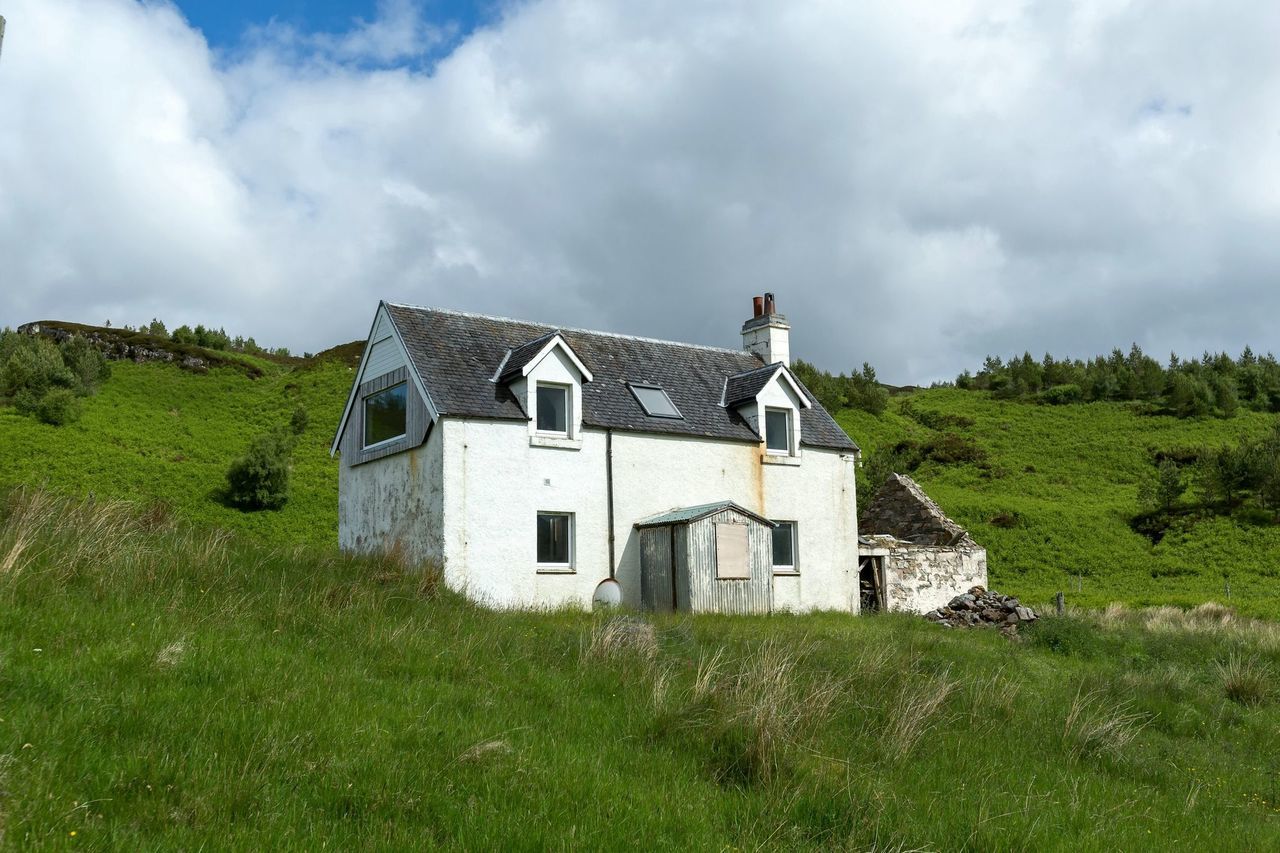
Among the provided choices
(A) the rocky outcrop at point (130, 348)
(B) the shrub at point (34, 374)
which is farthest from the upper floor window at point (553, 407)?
(A) the rocky outcrop at point (130, 348)

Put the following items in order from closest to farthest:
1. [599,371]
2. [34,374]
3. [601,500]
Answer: [601,500] → [599,371] → [34,374]

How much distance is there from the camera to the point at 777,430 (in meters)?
25.2

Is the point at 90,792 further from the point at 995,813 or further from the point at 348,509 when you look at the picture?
the point at 348,509

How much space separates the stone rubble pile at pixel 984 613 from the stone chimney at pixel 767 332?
809cm

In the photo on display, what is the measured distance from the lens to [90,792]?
5.72m

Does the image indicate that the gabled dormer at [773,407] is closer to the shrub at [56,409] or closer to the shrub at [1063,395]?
the shrub at [56,409]

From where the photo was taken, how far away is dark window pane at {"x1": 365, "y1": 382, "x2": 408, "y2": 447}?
853 inches

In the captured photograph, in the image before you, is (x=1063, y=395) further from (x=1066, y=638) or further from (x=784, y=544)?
(x=1066, y=638)

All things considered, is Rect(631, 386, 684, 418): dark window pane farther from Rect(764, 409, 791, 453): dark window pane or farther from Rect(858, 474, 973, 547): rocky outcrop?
Rect(858, 474, 973, 547): rocky outcrop

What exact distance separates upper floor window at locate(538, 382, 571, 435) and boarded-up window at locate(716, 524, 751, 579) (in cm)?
413

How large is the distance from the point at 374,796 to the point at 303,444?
1921 inches

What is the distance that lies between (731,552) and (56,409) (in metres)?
40.0

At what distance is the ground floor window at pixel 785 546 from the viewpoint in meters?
24.2

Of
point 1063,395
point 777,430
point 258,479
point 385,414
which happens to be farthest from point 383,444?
point 1063,395
